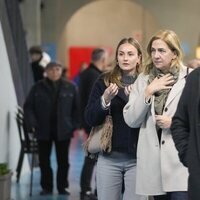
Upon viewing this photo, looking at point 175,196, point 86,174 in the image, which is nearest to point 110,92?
point 175,196

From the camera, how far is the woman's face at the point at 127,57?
4.93m

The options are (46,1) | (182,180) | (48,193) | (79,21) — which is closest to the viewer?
(182,180)

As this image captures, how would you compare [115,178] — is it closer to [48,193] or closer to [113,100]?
[113,100]

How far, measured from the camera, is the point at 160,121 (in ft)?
14.1

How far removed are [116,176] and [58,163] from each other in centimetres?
386

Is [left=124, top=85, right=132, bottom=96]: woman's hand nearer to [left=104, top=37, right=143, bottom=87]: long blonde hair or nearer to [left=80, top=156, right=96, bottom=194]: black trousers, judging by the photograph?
[left=104, top=37, right=143, bottom=87]: long blonde hair

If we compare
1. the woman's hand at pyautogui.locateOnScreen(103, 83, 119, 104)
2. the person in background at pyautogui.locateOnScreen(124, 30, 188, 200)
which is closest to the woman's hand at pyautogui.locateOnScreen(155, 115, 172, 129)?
the person in background at pyautogui.locateOnScreen(124, 30, 188, 200)

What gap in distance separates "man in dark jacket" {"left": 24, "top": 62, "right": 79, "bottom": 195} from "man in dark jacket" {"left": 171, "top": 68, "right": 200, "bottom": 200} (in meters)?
5.24

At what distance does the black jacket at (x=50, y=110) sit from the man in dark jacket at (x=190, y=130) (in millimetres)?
5235

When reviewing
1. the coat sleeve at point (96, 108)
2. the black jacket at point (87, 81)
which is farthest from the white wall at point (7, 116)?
the coat sleeve at point (96, 108)

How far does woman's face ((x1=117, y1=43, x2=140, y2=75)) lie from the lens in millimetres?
4926

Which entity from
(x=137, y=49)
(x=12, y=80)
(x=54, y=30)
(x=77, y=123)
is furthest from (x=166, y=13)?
(x=137, y=49)

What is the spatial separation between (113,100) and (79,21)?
18338 millimetres

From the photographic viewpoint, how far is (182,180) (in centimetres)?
432
